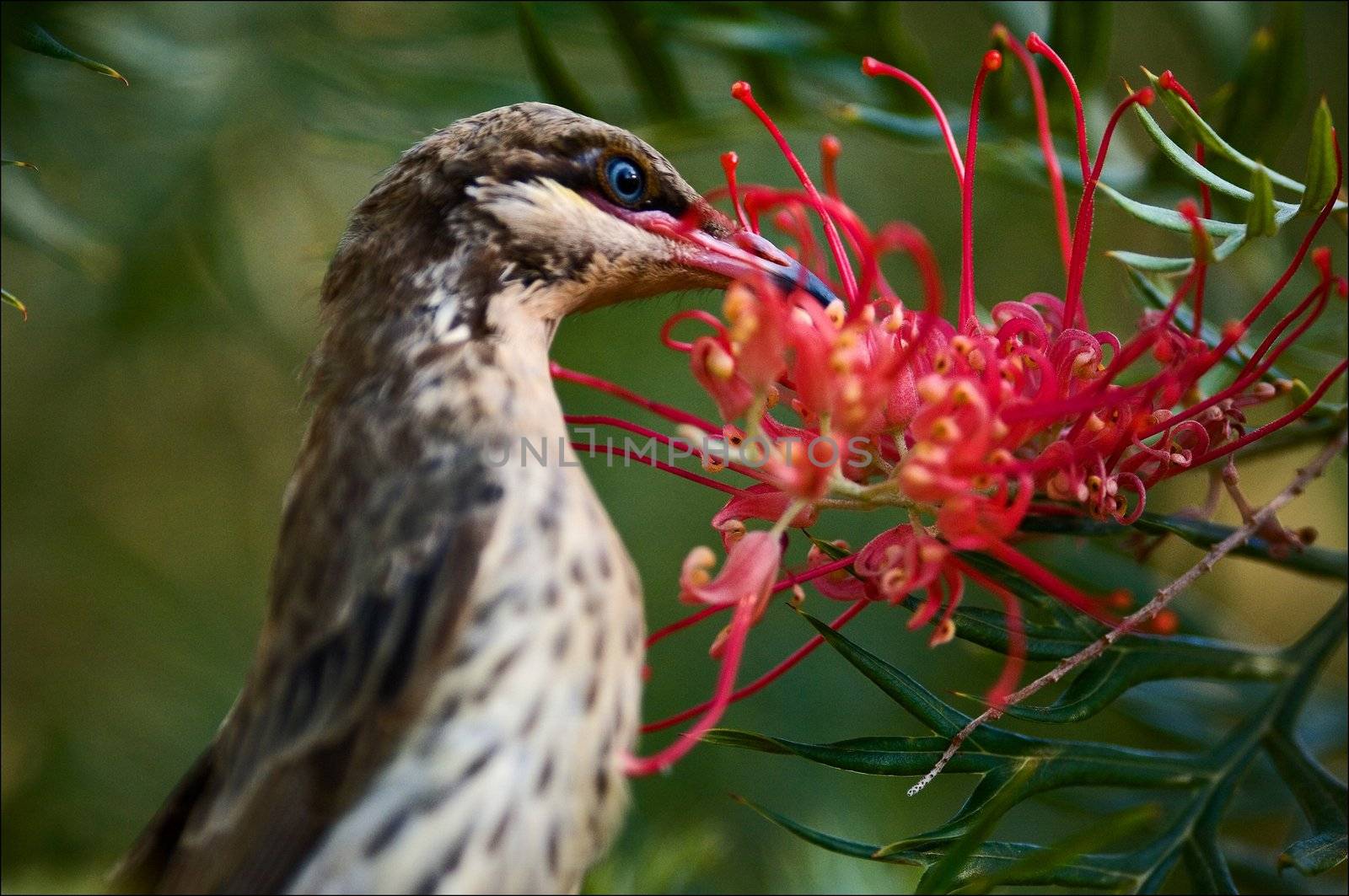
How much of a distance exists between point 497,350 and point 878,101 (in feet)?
3.63

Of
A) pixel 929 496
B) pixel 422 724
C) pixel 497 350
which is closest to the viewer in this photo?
pixel 929 496

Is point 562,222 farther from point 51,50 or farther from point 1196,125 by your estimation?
point 1196,125

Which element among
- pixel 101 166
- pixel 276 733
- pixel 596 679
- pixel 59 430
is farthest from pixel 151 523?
pixel 596 679

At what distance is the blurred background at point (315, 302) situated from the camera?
8.02 ft

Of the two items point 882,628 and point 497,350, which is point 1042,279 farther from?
point 497,350

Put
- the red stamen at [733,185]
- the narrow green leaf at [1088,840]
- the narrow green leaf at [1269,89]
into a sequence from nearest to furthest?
the narrow green leaf at [1088,840] → the red stamen at [733,185] → the narrow green leaf at [1269,89]

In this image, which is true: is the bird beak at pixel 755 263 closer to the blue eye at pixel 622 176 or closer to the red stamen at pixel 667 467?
the blue eye at pixel 622 176

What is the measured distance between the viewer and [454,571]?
5.40ft

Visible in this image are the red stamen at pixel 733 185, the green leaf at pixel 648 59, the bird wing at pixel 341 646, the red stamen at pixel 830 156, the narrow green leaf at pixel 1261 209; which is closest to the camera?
the narrow green leaf at pixel 1261 209

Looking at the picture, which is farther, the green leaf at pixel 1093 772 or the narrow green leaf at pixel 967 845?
the green leaf at pixel 1093 772

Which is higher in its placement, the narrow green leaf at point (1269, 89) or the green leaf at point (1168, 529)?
the narrow green leaf at point (1269, 89)

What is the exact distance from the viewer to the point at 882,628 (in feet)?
10.9

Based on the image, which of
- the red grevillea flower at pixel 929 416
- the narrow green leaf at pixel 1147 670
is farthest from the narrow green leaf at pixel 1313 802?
the red grevillea flower at pixel 929 416

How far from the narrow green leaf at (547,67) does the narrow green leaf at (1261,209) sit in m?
1.20
